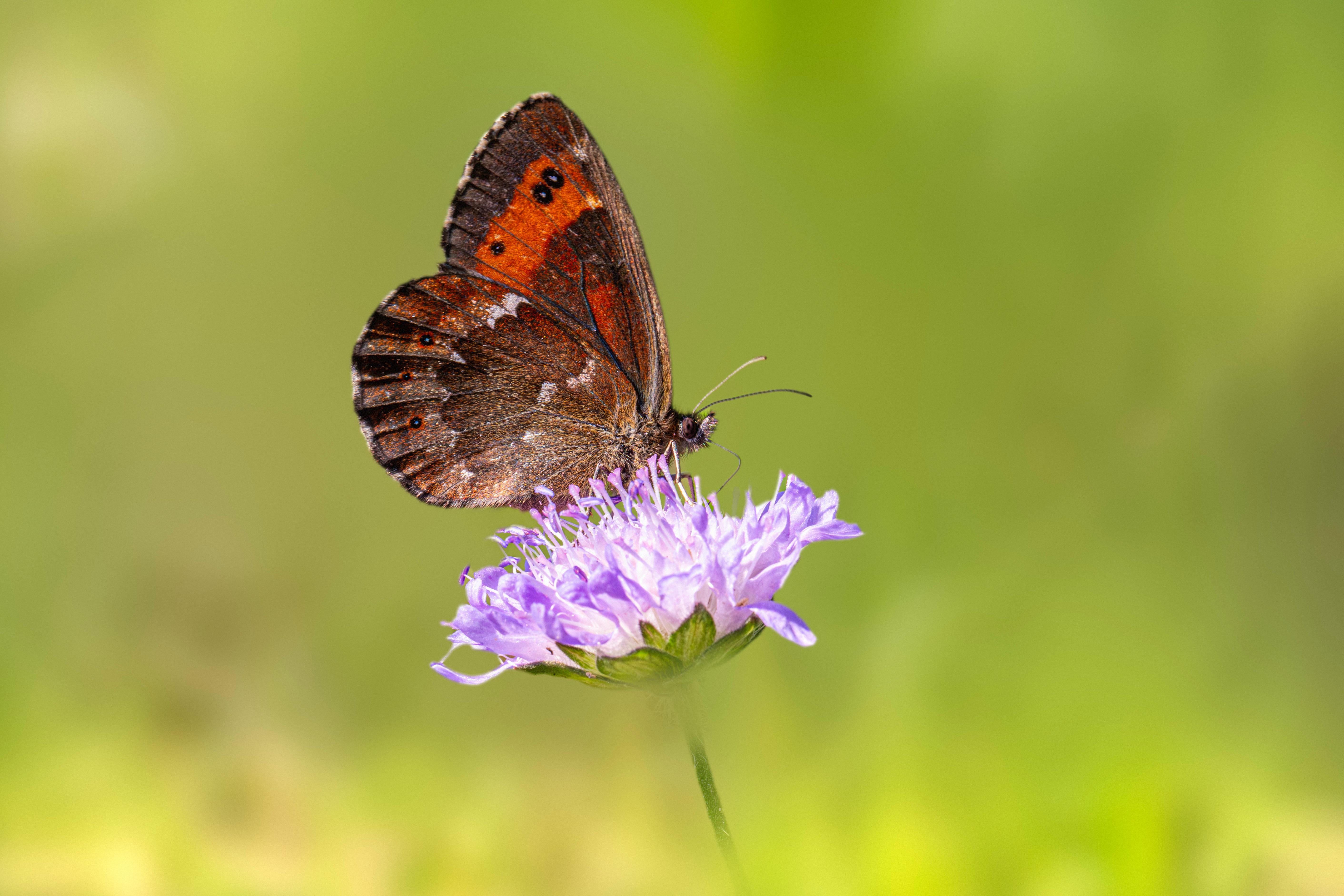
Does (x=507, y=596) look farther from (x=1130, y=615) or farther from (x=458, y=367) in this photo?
(x=1130, y=615)

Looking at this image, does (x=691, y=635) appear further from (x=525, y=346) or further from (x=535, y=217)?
(x=535, y=217)

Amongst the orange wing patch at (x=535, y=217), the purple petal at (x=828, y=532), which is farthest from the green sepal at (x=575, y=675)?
the orange wing patch at (x=535, y=217)

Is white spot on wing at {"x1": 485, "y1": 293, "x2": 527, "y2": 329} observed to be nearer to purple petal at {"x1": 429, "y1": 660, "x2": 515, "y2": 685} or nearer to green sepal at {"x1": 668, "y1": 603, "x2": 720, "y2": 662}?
purple petal at {"x1": 429, "y1": 660, "x2": 515, "y2": 685}

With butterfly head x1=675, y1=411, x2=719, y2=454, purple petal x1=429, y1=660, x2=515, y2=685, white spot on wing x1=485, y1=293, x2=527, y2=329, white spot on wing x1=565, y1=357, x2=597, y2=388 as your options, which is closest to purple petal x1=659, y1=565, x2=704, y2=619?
purple petal x1=429, y1=660, x2=515, y2=685

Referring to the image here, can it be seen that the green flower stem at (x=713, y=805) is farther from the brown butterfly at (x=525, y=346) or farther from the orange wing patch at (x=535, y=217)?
the orange wing patch at (x=535, y=217)

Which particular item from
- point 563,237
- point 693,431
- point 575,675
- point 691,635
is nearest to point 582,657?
point 575,675

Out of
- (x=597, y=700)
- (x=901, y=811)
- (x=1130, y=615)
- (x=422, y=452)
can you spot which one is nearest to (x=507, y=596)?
(x=422, y=452)
